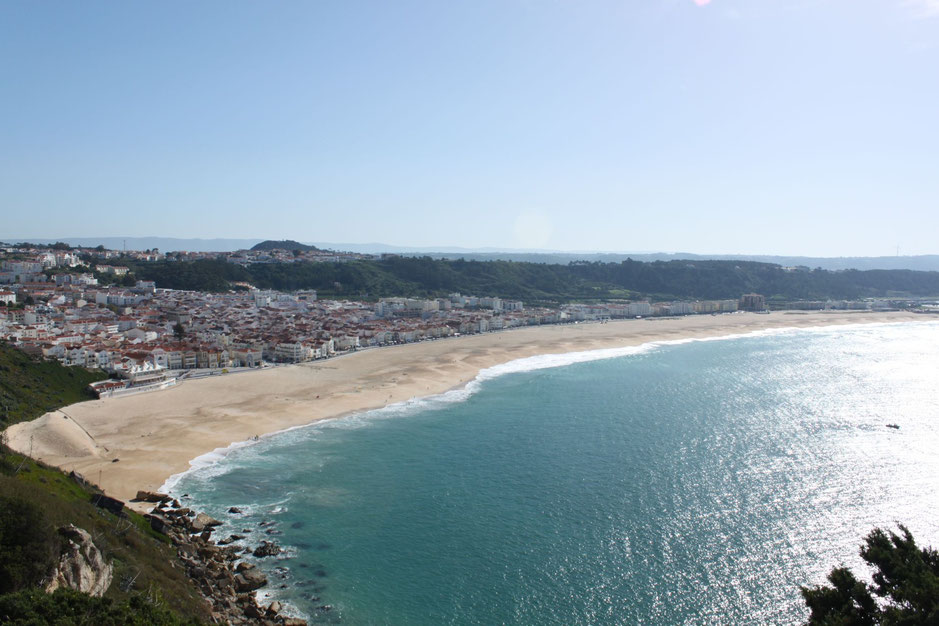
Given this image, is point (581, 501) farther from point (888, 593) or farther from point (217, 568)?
point (217, 568)

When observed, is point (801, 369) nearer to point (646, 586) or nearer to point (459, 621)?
point (646, 586)

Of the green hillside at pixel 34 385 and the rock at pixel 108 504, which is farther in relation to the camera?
the green hillside at pixel 34 385

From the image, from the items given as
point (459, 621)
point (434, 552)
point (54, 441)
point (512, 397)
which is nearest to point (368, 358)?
point (512, 397)

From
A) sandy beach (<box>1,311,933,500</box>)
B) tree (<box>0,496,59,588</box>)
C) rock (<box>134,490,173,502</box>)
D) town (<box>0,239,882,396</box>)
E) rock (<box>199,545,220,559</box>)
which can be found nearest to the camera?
tree (<box>0,496,59,588</box>)

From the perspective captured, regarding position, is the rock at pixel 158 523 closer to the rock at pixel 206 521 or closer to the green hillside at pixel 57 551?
the green hillside at pixel 57 551

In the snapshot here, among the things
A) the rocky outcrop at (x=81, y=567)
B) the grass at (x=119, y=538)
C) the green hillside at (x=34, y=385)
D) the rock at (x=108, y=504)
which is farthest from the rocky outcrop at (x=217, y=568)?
the green hillside at (x=34, y=385)

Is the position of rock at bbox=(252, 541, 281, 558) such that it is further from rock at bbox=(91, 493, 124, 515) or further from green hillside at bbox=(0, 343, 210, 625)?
rock at bbox=(91, 493, 124, 515)

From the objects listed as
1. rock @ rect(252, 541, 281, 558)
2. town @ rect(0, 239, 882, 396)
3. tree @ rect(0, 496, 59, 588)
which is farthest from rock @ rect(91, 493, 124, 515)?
town @ rect(0, 239, 882, 396)
